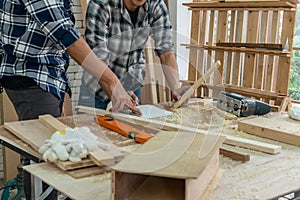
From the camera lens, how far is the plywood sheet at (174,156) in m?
0.93

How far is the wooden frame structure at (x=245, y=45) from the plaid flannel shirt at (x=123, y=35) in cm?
67

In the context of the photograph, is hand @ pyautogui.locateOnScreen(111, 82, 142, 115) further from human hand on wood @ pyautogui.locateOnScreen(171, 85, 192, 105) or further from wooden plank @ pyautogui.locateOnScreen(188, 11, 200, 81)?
wooden plank @ pyautogui.locateOnScreen(188, 11, 200, 81)

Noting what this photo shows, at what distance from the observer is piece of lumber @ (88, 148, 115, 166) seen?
120 cm

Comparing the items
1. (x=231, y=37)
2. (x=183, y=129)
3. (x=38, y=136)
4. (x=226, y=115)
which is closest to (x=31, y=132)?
(x=38, y=136)

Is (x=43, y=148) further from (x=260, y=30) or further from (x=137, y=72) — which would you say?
(x=260, y=30)

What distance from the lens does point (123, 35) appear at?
212 centimetres

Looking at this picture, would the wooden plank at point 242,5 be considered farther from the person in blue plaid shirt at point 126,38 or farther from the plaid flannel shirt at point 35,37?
the plaid flannel shirt at point 35,37

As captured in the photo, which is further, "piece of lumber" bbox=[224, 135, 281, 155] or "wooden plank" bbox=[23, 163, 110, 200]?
"piece of lumber" bbox=[224, 135, 281, 155]

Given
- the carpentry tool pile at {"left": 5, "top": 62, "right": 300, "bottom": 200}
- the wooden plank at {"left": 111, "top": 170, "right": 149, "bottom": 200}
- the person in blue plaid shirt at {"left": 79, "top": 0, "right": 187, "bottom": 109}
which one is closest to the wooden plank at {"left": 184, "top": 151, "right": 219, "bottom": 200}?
the carpentry tool pile at {"left": 5, "top": 62, "right": 300, "bottom": 200}

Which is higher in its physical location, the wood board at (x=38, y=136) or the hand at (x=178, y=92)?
the hand at (x=178, y=92)

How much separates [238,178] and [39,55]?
89cm

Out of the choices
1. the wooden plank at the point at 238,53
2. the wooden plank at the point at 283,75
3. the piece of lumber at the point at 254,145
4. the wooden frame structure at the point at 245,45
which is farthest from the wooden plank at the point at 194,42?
the piece of lumber at the point at 254,145

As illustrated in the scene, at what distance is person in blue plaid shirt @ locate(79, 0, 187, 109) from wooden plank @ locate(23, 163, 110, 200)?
2.71 ft

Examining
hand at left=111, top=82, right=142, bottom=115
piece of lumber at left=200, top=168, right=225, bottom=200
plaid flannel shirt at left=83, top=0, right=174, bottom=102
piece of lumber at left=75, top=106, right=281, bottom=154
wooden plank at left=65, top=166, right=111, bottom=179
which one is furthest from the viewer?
plaid flannel shirt at left=83, top=0, right=174, bottom=102
